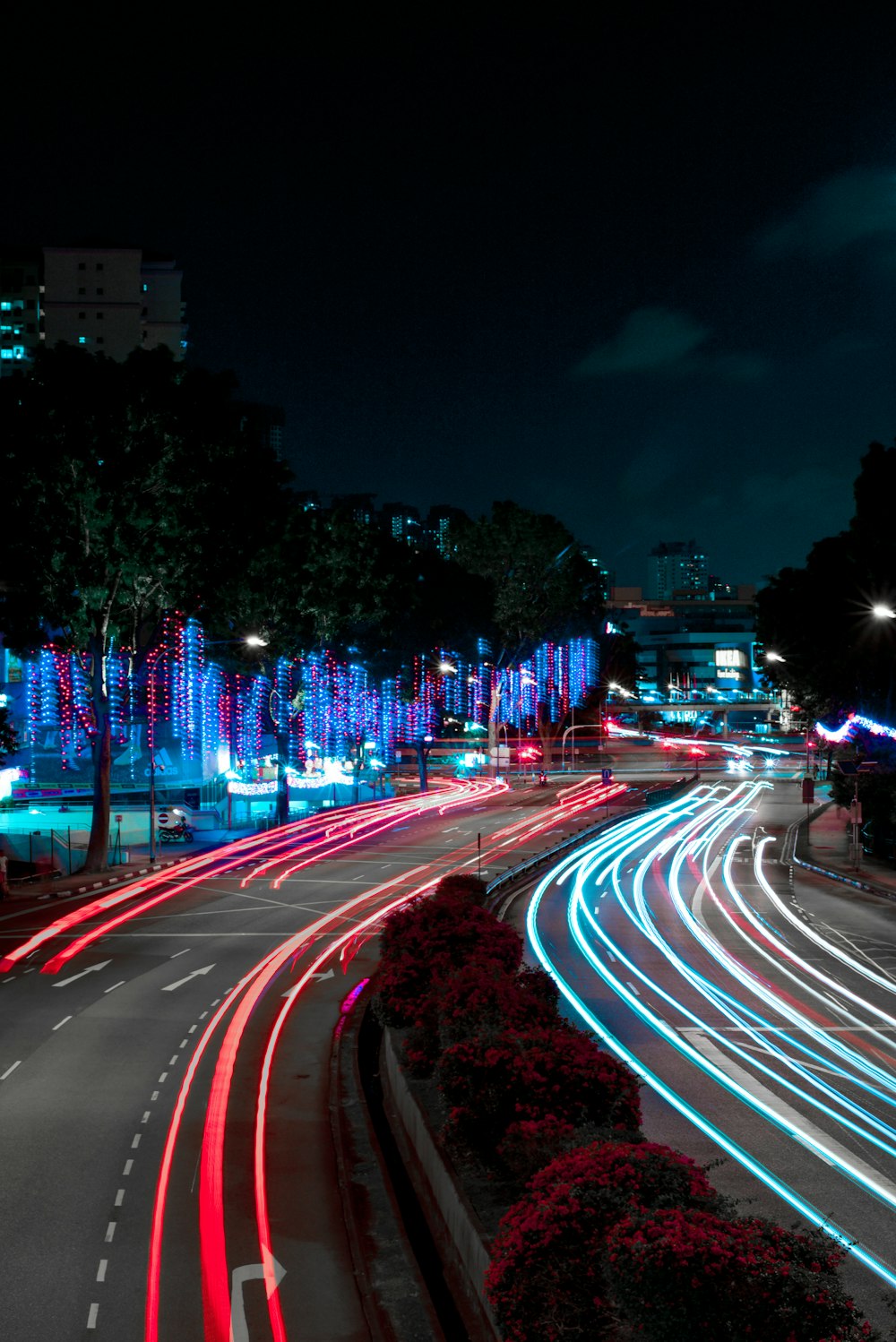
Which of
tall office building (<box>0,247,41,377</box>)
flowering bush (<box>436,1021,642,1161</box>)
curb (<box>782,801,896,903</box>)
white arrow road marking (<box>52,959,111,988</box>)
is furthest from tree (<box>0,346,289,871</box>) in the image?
tall office building (<box>0,247,41,377</box>)

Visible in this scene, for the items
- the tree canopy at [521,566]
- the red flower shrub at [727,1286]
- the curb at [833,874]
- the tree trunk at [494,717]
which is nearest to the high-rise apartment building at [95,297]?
the tree canopy at [521,566]

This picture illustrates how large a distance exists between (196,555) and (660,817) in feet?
124

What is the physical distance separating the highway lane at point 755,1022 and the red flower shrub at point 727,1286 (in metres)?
3.85

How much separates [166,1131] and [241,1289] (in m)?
4.78

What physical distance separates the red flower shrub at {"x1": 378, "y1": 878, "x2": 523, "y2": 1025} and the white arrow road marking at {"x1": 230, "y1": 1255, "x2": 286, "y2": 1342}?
4.40 meters

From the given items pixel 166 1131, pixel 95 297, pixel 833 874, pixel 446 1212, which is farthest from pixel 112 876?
pixel 95 297

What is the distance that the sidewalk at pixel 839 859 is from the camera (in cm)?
4225

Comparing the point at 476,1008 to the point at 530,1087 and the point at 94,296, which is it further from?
the point at 94,296

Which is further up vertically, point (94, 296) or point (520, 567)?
point (94, 296)

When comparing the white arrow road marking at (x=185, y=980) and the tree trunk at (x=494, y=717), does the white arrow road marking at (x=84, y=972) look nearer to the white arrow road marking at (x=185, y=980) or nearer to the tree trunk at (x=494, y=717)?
the white arrow road marking at (x=185, y=980)

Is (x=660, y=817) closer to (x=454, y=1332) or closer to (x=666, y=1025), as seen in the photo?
(x=666, y=1025)

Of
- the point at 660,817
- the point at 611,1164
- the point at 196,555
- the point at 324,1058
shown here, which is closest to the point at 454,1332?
the point at 611,1164

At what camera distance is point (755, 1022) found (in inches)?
808

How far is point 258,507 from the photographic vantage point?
47250mm
